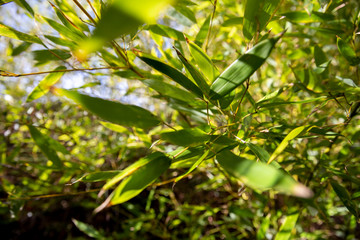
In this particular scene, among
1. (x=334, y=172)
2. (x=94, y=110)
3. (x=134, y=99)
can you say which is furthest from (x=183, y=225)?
(x=94, y=110)

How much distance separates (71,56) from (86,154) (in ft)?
3.02

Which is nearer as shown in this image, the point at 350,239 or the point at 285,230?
the point at 285,230

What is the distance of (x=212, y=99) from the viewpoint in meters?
0.37

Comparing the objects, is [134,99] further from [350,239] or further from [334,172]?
[350,239]

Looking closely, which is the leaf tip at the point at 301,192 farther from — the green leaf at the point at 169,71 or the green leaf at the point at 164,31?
the green leaf at the point at 164,31

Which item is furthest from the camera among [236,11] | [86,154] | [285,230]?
[86,154]

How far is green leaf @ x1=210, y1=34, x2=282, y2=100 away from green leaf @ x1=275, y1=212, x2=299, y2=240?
1.90 ft

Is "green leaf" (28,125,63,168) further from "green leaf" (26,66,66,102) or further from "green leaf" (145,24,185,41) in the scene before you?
"green leaf" (145,24,185,41)

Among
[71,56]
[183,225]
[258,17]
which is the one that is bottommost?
[183,225]

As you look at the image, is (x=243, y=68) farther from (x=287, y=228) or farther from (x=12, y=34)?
(x=287, y=228)

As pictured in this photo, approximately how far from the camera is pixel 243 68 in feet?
1.01

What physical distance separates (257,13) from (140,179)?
336mm

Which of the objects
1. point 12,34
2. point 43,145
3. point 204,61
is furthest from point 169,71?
point 43,145

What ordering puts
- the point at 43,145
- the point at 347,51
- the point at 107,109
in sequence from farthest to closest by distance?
the point at 43,145 < the point at 347,51 < the point at 107,109
